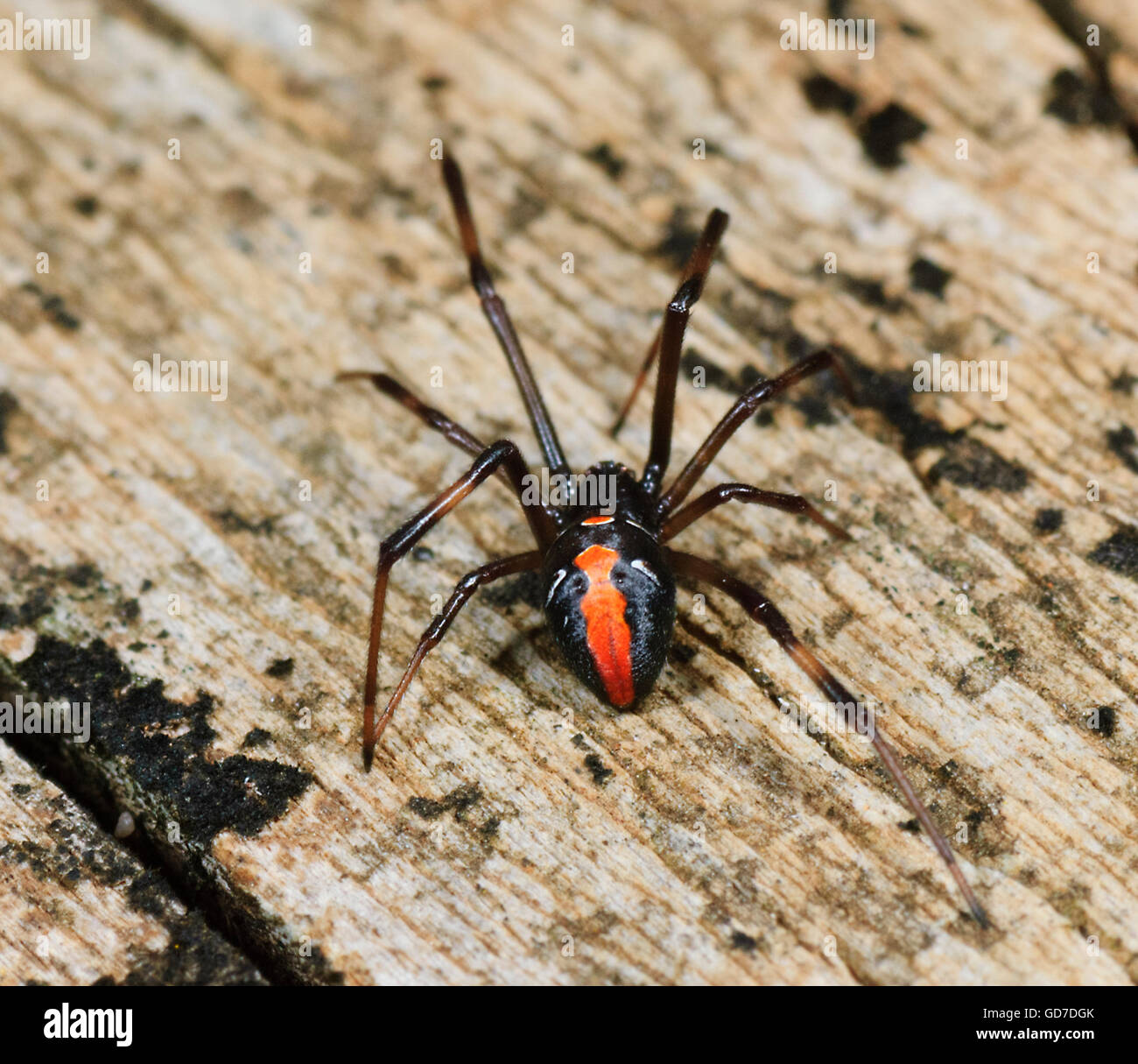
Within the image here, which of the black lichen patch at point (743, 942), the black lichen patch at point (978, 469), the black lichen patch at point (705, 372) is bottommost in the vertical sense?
the black lichen patch at point (743, 942)

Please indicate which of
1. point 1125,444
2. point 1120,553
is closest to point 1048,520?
point 1120,553

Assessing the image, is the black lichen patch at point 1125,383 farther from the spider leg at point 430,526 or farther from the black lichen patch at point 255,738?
the black lichen patch at point 255,738

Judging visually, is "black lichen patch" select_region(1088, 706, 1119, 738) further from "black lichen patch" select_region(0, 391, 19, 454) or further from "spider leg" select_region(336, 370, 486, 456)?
"black lichen patch" select_region(0, 391, 19, 454)

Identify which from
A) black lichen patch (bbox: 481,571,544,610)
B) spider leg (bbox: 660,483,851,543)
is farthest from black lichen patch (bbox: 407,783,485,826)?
spider leg (bbox: 660,483,851,543)

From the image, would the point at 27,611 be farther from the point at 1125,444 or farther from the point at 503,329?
the point at 1125,444

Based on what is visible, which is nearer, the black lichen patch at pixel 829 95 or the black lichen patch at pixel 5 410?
the black lichen patch at pixel 5 410

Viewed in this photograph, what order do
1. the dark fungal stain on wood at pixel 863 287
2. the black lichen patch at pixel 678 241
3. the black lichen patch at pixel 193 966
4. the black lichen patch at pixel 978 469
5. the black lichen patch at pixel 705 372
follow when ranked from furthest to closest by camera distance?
1. the black lichen patch at pixel 678 241
2. the dark fungal stain on wood at pixel 863 287
3. the black lichen patch at pixel 705 372
4. the black lichen patch at pixel 978 469
5. the black lichen patch at pixel 193 966

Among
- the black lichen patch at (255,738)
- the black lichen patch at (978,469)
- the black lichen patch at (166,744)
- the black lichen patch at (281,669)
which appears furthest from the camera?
the black lichen patch at (978,469)

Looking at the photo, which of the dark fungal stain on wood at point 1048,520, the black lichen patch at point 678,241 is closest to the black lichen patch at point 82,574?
the black lichen patch at point 678,241
